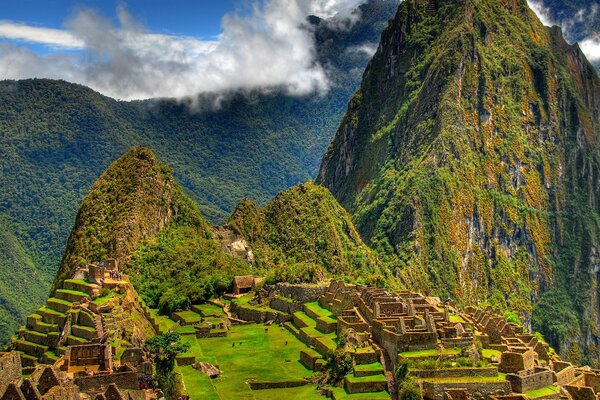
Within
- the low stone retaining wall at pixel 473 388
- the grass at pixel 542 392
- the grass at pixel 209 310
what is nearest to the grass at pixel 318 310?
the grass at pixel 209 310

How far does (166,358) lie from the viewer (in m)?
52.6

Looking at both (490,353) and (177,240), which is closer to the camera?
(490,353)

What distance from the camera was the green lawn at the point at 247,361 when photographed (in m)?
55.3

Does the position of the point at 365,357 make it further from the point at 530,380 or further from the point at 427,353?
the point at 530,380

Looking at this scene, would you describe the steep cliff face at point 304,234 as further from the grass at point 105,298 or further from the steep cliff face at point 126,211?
the grass at point 105,298

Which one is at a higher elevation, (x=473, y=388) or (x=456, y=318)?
(x=456, y=318)

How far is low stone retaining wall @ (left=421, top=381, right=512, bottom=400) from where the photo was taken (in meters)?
50.4

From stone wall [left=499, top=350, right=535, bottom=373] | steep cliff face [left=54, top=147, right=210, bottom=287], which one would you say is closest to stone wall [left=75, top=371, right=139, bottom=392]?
stone wall [left=499, top=350, right=535, bottom=373]

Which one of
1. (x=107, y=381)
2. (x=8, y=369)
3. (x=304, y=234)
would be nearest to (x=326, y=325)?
(x=107, y=381)

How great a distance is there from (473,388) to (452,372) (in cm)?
156

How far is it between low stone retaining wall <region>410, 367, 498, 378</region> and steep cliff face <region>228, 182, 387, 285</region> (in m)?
59.7

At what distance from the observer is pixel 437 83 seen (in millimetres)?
199250

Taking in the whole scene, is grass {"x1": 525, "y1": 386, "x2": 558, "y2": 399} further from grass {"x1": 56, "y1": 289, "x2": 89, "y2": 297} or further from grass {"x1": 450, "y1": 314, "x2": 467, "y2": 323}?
grass {"x1": 56, "y1": 289, "x2": 89, "y2": 297}

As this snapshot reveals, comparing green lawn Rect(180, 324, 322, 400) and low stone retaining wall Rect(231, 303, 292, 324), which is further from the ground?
low stone retaining wall Rect(231, 303, 292, 324)
